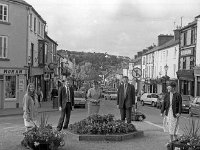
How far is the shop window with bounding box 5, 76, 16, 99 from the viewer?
107ft

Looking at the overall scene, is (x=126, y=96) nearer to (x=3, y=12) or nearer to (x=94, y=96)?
(x=94, y=96)

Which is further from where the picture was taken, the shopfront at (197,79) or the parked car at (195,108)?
the shopfront at (197,79)

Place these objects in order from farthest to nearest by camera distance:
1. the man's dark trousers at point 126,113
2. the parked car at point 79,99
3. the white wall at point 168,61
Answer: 1. the white wall at point 168,61
2. the parked car at point 79,99
3. the man's dark trousers at point 126,113

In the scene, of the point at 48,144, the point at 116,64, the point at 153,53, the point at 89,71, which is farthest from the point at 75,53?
the point at 48,144

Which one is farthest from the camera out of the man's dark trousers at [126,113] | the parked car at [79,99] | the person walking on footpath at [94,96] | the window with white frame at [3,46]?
the parked car at [79,99]

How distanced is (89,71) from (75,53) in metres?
36.7

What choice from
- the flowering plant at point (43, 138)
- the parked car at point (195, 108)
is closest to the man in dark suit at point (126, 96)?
the flowering plant at point (43, 138)

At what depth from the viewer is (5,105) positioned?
106 feet

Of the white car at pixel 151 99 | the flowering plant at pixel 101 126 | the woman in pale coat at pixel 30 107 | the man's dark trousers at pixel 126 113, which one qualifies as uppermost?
the woman in pale coat at pixel 30 107

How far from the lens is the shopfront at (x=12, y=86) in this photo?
32.0 m

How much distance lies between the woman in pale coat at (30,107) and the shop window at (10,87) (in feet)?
72.2

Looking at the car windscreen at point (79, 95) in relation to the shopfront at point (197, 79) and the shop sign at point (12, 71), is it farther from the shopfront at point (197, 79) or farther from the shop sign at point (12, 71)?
the shopfront at point (197, 79)

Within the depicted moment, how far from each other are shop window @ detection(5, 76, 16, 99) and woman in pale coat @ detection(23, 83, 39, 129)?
72.2 feet

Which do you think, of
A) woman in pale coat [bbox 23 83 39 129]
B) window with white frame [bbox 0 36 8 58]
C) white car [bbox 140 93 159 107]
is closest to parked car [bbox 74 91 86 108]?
window with white frame [bbox 0 36 8 58]
